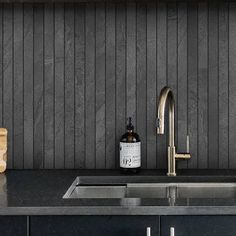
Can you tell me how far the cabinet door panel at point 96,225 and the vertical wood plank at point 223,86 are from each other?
0.77 m

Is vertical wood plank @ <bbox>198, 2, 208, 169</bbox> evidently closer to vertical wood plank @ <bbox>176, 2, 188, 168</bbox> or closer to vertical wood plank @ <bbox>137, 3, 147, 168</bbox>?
vertical wood plank @ <bbox>176, 2, 188, 168</bbox>

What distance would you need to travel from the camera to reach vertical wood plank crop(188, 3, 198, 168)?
238 centimetres

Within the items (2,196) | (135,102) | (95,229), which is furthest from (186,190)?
(2,196)

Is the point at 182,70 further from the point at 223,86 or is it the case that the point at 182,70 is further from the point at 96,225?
the point at 96,225

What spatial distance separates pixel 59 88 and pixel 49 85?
5 centimetres

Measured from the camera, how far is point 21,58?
240 centimetres

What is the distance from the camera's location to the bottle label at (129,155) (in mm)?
2266

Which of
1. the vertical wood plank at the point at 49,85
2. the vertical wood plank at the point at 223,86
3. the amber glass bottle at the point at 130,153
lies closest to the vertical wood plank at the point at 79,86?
the vertical wood plank at the point at 49,85

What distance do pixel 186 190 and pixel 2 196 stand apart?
2.49 feet

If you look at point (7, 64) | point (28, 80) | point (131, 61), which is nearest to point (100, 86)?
point (131, 61)

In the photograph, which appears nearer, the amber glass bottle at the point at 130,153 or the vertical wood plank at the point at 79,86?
the amber glass bottle at the point at 130,153

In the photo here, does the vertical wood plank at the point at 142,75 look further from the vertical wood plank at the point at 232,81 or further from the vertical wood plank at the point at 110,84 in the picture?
the vertical wood plank at the point at 232,81

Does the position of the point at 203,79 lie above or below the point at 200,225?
above

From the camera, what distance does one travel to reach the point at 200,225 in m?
1.72
